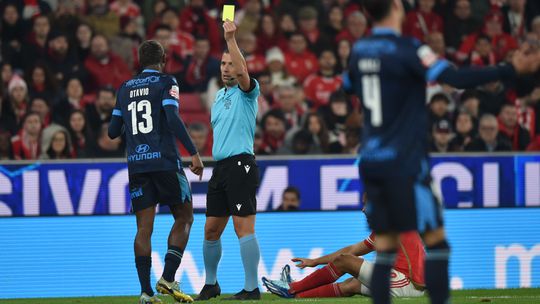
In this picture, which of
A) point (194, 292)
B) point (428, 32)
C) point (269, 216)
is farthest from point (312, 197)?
point (428, 32)

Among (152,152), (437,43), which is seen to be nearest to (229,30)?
(152,152)

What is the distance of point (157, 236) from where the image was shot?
1168 cm

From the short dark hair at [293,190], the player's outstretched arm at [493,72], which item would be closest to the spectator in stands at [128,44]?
the short dark hair at [293,190]

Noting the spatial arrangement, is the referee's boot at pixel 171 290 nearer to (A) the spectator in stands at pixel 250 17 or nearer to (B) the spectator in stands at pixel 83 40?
(B) the spectator in stands at pixel 83 40

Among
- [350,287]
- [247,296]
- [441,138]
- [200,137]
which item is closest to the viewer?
[247,296]

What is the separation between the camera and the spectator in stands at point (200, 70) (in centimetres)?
1524

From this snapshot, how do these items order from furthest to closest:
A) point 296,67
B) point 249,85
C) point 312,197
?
point 296,67
point 312,197
point 249,85

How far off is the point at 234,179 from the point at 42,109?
609 centimetres

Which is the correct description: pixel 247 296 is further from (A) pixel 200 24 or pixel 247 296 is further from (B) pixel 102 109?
(A) pixel 200 24

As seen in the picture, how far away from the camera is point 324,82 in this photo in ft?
51.5

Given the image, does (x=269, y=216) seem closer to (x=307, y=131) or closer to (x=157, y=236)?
(x=157, y=236)

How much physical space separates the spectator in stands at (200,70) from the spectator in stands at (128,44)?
82 cm

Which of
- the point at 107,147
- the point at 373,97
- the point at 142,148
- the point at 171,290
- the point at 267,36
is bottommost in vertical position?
the point at 171,290

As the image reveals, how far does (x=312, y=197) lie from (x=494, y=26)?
6.26 m
